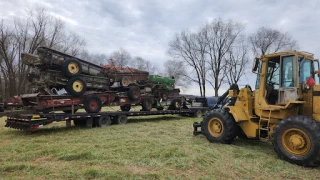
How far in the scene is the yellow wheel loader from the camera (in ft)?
18.6

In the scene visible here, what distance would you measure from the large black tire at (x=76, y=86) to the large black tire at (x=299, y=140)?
8.18 meters

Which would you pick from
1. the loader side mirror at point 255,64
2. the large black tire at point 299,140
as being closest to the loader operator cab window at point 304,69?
the loader side mirror at point 255,64

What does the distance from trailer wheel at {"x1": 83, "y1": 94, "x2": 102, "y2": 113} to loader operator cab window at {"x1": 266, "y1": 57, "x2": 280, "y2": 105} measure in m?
7.54

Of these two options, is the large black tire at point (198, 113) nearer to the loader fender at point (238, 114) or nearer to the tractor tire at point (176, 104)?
the tractor tire at point (176, 104)

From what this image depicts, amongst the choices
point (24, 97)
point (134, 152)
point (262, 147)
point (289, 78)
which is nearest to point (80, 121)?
point (24, 97)

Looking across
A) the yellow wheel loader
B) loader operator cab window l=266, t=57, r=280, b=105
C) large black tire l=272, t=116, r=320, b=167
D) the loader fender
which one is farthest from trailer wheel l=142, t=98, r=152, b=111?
large black tire l=272, t=116, r=320, b=167

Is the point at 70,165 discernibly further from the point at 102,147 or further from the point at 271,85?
the point at 271,85

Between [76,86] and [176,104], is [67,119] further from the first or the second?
[176,104]

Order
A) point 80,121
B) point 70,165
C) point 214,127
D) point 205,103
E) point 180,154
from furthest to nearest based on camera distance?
point 205,103 < point 80,121 < point 214,127 < point 180,154 < point 70,165

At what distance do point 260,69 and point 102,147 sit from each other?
16.2 feet

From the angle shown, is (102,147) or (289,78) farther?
(102,147)

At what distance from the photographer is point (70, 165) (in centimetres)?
539

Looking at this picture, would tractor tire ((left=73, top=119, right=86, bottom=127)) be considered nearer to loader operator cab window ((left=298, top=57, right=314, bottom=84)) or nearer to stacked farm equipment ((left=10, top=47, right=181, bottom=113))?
stacked farm equipment ((left=10, top=47, right=181, bottom=113))

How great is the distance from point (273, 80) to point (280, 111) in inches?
36.6
